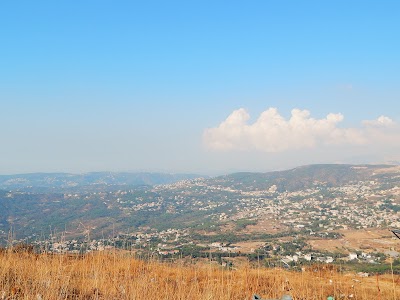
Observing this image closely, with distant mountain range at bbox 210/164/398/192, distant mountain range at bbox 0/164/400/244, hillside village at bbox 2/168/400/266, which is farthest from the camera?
distant mountain range at bbox 210/164/398/192

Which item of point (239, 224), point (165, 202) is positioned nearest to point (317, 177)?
point (165, 202)

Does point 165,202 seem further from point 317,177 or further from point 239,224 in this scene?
point 317,177

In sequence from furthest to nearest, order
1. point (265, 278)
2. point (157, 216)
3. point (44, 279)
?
point (157, 216) → point (265, 278) → point (44, 279)

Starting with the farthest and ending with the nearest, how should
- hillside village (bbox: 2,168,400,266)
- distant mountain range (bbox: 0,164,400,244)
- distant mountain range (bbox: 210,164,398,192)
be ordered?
1. distant mountain range (bbox: 210,164,398,192)
2. distant mountain range (bbox: 0,164,400,244)
3. hillside village (bbox: 2,168,400,266)

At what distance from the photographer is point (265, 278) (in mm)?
8289

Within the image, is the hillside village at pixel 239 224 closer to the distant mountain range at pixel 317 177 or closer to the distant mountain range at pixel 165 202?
the distant mountain range at pixel 165 202

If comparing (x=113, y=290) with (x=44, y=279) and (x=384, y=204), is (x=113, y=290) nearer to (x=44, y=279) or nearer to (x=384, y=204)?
(x=44, y=279)

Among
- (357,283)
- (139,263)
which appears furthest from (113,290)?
(357,283)

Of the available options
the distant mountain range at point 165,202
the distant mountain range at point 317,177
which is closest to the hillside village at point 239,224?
the distant mountain range at point 165,202

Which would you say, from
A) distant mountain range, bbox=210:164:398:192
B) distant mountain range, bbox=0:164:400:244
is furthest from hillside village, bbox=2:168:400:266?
distant mountain range, bbox=210:164:398:192

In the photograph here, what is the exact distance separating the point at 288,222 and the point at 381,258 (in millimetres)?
46484

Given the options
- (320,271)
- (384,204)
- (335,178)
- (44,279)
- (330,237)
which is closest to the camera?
(44,279)

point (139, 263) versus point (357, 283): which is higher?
point (139, 263)

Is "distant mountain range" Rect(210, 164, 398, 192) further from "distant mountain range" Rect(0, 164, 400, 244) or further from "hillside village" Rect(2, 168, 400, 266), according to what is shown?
"hillside village" Rect(2, 168, 400, 266)
